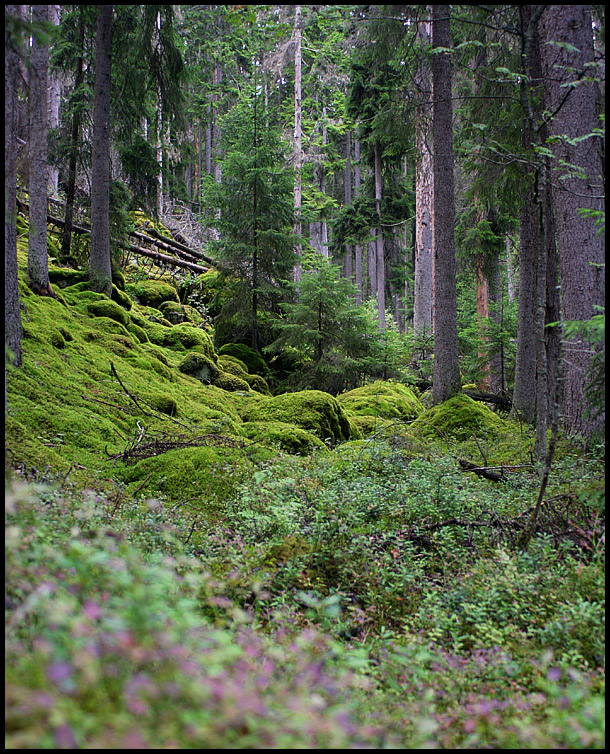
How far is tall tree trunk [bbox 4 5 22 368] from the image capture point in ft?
12.9

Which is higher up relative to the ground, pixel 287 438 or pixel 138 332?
pixel 138 332

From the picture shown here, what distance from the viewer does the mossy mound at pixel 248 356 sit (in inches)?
564

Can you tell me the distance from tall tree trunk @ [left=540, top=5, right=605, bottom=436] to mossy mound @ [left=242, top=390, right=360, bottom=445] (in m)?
4.03

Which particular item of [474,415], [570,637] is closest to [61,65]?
[474,415]

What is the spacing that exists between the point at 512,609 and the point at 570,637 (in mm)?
388

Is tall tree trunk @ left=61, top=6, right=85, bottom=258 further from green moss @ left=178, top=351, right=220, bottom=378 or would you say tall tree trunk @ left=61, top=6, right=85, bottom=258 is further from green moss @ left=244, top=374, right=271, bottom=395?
green moss @ left=244, top=374, right=271, bottom=395

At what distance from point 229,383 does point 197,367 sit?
91cm

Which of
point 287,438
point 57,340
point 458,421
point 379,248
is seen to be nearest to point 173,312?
point 57,340

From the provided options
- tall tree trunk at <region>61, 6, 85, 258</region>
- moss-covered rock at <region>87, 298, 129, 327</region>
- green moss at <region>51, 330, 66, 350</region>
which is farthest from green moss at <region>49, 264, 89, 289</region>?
green moss at <region>51, 330, 66, 350</region>

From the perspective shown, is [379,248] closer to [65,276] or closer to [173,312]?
[173,312]

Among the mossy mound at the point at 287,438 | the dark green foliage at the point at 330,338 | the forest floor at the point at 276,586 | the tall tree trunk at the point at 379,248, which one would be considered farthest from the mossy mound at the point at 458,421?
the tall tree trunk at the point at 379,248

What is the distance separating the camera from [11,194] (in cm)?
540

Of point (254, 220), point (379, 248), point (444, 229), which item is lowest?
point (444, 229)

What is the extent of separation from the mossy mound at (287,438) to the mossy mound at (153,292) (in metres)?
9.07
